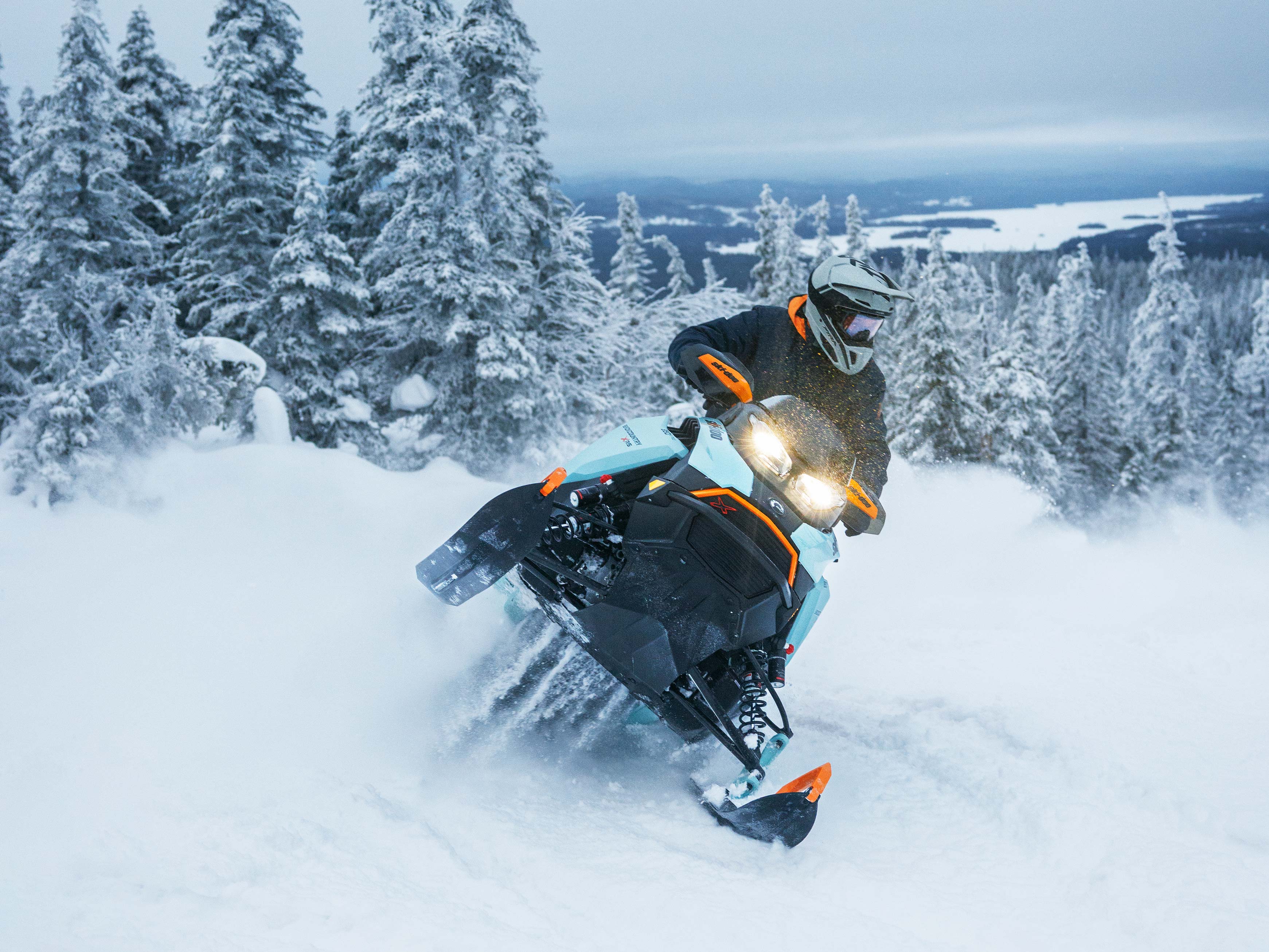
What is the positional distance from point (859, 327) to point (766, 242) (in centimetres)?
2639

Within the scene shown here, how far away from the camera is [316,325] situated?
14359 mm

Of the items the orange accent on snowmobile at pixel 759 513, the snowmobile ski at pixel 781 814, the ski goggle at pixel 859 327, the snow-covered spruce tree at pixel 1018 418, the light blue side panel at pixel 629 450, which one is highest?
the ski goggle at pixel 859 327

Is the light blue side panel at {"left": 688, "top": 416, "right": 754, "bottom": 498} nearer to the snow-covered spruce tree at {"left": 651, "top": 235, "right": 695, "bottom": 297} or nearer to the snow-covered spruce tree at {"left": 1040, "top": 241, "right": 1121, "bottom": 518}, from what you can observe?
the snow-covered spruce tree at {"left": 651, "top": 235, "right": 695, "bottom": 297}

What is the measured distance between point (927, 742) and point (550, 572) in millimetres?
2428

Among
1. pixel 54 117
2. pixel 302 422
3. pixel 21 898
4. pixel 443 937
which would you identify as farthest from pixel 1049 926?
pixel 54 117

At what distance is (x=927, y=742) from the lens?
15.0ft

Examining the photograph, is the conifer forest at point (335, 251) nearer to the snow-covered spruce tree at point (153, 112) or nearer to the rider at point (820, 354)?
the snow-covered spruce tree at point (153, 112)

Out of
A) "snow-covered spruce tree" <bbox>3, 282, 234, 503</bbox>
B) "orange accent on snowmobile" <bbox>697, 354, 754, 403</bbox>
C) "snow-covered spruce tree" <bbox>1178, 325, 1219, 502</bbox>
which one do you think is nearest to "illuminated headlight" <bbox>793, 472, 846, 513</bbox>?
"orange accent on snowmobile" <bbox>697, 354, 754, 403</bbox>

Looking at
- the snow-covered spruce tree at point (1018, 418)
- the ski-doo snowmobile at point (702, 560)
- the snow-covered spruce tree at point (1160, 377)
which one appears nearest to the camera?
the ski-doo snowmobile at point (702, 560)

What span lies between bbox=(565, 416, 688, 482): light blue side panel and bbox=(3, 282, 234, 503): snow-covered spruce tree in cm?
417

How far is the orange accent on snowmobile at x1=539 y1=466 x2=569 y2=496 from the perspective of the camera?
3893 millimetres

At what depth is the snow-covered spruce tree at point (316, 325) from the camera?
13.6 metres

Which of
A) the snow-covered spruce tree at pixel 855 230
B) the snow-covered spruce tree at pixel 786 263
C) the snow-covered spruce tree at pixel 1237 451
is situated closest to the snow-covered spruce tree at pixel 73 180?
the snow-covered spruce tree at pixel 786 263

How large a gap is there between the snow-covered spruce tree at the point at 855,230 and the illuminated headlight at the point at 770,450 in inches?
1242
